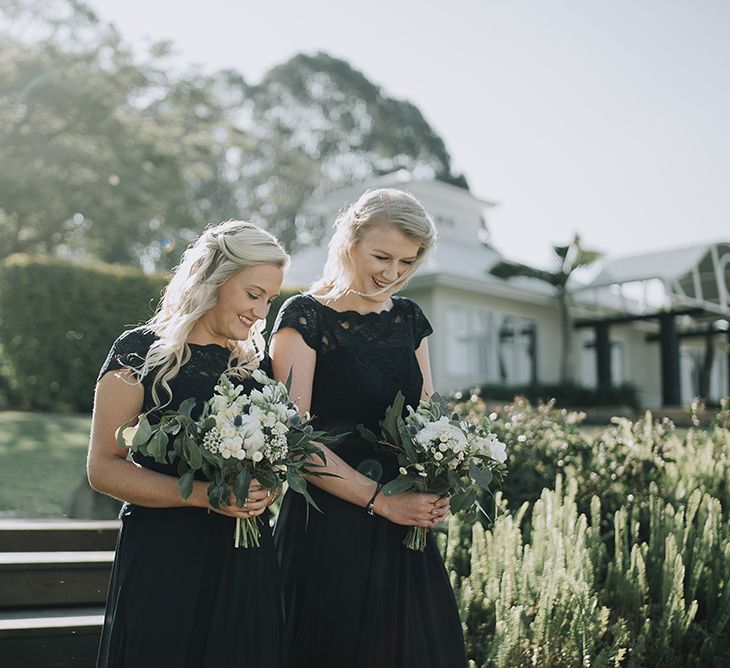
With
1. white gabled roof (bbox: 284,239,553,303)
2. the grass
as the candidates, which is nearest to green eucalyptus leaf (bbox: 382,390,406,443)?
the grass

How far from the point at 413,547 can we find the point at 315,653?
1.62 feet

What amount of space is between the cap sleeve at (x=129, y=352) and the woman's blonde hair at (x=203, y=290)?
1.1 inches

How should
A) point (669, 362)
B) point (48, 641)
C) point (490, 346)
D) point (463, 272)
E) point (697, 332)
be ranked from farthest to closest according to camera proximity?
point (697, 332) → point (669, 362) → point (490, 346) → point (463, 272) → point (48, 641)

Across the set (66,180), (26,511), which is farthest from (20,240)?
(26,511)

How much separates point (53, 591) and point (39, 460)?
658 cm

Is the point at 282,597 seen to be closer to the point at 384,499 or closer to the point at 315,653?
the point at 315,653

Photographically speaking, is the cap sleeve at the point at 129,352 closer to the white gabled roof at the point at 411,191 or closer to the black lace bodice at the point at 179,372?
the black lace bodice at the point at 179,372

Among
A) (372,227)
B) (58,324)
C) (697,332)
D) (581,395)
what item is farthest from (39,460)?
(697,332)

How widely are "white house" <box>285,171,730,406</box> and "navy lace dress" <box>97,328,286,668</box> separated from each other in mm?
18166

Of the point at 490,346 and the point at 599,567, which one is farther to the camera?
the point at 490,346

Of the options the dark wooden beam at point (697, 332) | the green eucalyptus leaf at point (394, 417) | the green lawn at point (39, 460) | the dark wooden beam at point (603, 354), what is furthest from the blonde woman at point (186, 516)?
the dark wooden beam at point (697, 332)

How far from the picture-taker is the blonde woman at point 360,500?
2.95 metres

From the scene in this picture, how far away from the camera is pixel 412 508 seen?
2.87m

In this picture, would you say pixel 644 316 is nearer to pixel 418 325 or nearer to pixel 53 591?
pixel 53 591
